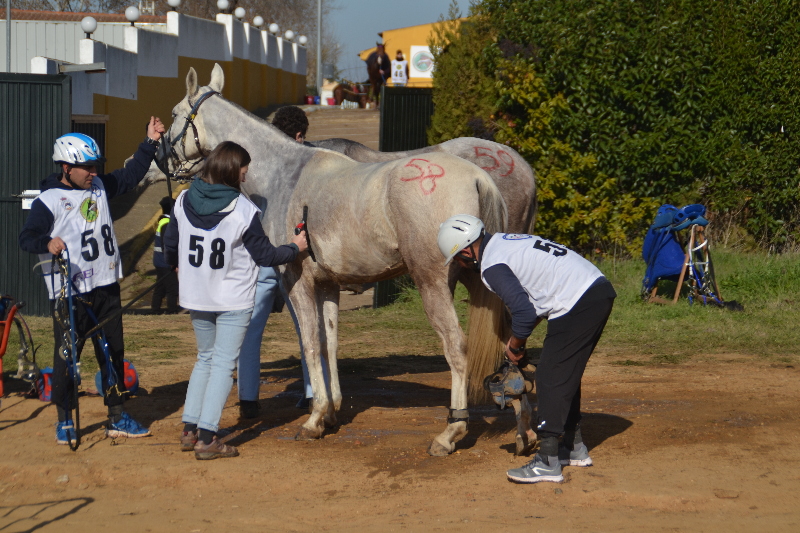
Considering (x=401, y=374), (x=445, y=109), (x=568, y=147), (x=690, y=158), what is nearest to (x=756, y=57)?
(x=690, y=158)

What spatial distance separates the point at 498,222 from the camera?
5.73m

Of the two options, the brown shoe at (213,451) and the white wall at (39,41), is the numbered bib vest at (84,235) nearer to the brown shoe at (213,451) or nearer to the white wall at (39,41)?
the brown shoe at (213,451)

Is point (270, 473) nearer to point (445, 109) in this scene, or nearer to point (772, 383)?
point (772, 383)

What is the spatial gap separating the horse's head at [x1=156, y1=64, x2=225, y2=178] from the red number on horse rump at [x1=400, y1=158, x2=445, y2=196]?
6.29 feet

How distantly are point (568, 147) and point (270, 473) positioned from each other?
7.44 meters

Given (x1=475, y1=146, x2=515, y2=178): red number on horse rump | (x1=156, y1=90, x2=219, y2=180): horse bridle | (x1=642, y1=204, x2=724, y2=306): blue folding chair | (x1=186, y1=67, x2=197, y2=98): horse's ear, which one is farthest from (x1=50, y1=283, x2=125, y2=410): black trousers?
(x1=642, y1=204, x2=724, y2=306): blue folding chair

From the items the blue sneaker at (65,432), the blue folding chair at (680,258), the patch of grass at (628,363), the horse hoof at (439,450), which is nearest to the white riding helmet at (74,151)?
the blue sneaker at (65,432)

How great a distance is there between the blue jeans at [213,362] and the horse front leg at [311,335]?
2.10 ft

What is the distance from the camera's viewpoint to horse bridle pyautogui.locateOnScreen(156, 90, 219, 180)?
6.68 m

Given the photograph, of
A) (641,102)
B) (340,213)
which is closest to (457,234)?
(340,213)

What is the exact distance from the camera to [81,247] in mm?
5750

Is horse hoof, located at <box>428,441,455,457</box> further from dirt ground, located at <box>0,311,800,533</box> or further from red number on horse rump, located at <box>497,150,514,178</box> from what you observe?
red number on horse rump, located at <box>497,150,514,178</box>

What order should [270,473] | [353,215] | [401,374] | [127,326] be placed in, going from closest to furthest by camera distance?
[270,473] → [353,215] → [401,374] → [127,326]

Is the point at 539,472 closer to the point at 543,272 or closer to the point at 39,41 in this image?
the point at 543,272
